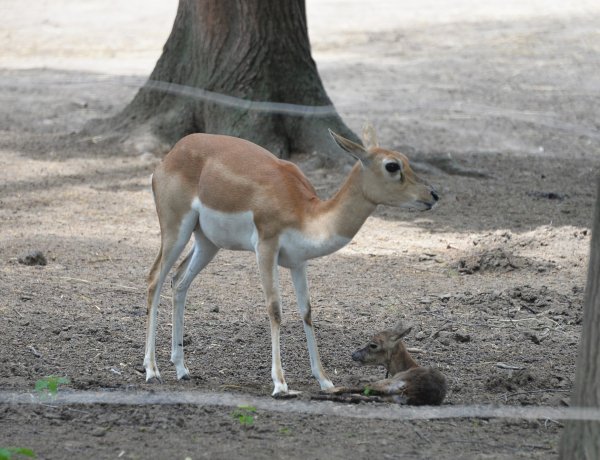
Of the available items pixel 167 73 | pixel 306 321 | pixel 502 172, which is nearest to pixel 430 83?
pixel 502 172

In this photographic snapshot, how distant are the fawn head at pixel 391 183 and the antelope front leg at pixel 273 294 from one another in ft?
1.87

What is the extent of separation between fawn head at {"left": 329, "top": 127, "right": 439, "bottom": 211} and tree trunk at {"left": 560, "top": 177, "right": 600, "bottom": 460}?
1215 millimetres

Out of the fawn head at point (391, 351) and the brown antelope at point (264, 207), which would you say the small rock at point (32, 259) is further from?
the fawn head at point (391, 351)

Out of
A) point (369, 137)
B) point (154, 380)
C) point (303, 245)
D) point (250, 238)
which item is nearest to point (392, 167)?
point (369, 137)

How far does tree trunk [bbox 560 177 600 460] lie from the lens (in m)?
4.04

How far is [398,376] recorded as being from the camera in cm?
533

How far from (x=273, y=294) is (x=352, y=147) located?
877 mm

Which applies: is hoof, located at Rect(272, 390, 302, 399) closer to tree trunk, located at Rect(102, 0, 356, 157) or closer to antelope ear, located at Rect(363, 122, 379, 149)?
antelope ear, located at Rect(363, 122, 379, 149)

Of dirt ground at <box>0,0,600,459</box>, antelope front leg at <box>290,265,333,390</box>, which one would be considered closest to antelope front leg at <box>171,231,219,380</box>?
dirt ground at <box>0,0,600,459</box>

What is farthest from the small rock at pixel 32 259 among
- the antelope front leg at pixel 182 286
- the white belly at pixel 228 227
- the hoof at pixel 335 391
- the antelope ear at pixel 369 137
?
the antelope ear at pixel 369 137

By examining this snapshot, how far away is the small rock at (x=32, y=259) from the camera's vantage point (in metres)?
7.90

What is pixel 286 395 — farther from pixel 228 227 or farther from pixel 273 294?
pixel 228 227

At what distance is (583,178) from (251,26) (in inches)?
156

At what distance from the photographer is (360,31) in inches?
766
